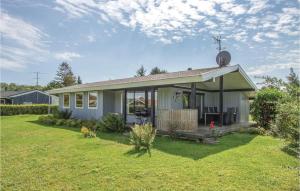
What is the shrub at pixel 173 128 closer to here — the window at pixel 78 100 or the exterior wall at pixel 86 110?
the exterior wall at pixel 86 110

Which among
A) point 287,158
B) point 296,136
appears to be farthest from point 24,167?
point 287,158

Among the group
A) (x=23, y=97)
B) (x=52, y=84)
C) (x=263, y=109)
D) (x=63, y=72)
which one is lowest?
(x=263, y=109)

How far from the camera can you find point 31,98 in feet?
125

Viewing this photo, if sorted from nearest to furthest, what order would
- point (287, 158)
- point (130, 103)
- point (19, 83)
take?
point (287, 158), point (130, 103), point (19, 83)

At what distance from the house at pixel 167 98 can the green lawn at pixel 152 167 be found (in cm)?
322

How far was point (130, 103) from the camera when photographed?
51.5 ft

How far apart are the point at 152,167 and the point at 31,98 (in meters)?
37.5

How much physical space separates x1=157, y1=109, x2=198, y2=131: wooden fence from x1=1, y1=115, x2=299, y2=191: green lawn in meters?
1.19

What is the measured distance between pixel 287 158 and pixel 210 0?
5.79m

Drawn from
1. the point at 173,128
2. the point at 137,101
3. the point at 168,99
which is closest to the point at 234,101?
the point at 168,99

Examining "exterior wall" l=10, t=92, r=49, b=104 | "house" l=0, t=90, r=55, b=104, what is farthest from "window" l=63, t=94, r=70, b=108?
"exterior wall" l=10, t=92, r=49, b=104

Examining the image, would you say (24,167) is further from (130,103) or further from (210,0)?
(130,103)

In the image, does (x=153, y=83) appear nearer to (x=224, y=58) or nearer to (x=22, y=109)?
(x=224, y=58)

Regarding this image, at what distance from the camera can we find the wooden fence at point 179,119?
10.1 m
